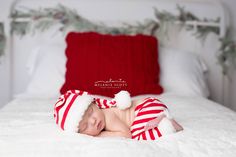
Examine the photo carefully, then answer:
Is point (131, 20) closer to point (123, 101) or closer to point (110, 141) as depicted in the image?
point (123, 101)

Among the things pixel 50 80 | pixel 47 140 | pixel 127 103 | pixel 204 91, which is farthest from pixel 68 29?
pixel 47 140

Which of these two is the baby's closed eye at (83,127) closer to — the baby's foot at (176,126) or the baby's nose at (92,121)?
the baby's nose at (92,121)

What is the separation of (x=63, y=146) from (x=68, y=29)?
136 centimetres

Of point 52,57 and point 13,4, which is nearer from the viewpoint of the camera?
point 52,57

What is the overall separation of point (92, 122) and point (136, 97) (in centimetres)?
64

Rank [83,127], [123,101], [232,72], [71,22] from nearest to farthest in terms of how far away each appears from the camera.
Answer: [83,127]
[123,101]
[71,22]
[232,72]

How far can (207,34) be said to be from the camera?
2213 mm

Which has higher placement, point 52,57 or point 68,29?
point 68,29

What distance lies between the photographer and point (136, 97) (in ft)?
5.17

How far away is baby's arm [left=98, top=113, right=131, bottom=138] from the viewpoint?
0.98 m

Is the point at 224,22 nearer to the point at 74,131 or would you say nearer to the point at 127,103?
the point at 127,103

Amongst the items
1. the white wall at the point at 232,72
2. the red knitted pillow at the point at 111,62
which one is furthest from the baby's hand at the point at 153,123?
the white wall at the point at 232,72

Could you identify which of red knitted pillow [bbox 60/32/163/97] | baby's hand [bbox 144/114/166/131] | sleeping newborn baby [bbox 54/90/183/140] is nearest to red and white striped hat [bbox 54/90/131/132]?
sleeping newborn baby [bbox 54/90/183/140]

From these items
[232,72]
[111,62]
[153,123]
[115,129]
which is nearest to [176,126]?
[153,123]
